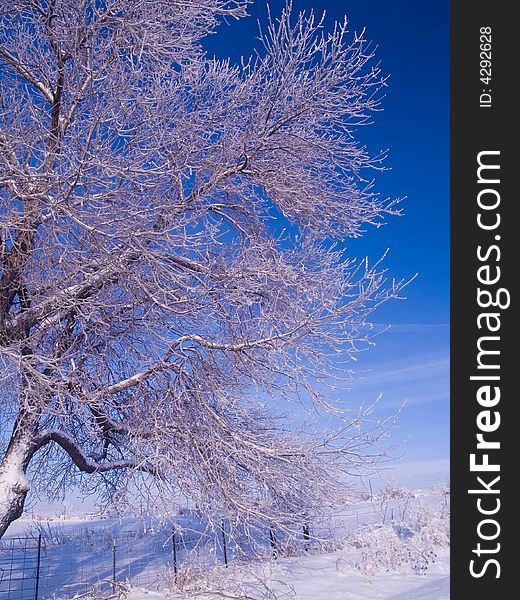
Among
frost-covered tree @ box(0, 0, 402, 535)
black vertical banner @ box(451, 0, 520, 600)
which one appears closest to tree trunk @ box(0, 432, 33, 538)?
frost-covered tree @ box(0, 0, 402, 535)

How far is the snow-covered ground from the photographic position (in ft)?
25.3

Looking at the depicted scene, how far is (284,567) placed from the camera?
391 inches

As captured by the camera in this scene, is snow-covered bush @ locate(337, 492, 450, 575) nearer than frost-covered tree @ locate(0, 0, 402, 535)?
No

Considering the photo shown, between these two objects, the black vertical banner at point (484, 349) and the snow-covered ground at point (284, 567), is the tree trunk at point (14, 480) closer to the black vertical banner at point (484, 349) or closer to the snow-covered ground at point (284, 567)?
the snow-covered ground at point (284, 567)

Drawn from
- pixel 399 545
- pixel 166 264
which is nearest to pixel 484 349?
pixel 166 264

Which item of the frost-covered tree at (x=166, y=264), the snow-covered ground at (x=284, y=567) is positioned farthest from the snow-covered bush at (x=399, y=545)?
the frost-covered tree at (x=166, y=264)

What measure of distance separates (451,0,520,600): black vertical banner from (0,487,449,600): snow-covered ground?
5.05ft

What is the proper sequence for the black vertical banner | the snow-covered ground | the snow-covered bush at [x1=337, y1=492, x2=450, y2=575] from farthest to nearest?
the snow-covered bush at [x1=337, y1=492, x2=450, y2=575] < the snow-covered ground < the black vertical banner

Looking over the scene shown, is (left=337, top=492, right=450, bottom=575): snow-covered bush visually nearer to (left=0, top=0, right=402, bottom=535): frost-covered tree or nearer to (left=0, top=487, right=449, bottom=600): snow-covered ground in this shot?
(left=0, top=487, right=449, bottom=600): snow-covered ground

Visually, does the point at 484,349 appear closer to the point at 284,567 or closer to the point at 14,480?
the point at 14,480

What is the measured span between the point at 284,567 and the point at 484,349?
6.73 metres

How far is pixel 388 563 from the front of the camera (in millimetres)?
11172

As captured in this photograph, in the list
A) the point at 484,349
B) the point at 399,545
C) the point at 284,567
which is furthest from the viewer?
the point at 399,545

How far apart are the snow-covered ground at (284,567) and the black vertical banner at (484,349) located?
1541mm
